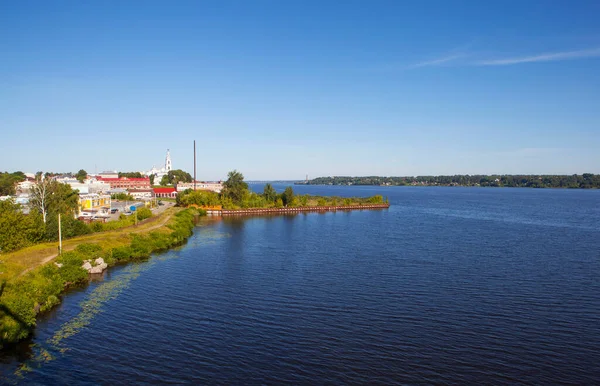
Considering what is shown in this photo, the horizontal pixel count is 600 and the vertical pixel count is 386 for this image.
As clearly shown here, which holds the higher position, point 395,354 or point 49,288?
point 49,288

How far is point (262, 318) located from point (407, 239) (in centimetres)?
3580

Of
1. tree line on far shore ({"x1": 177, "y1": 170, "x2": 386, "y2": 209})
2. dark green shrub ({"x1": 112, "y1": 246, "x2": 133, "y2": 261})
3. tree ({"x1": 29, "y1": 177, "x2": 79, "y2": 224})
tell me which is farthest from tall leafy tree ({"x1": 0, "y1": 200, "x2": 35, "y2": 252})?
tree line on far shore ({"x1": 177, "y1": 170, "x2": 386, "y2": 209})

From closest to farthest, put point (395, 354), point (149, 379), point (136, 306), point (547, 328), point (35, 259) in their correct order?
point (149, 379), point (395, 354), point (547, 328), point (136, 306), point (35, 259)

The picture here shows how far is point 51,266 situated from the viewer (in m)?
31.5

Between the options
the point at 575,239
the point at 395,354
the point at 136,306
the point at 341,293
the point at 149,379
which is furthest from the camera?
the point at 575,239

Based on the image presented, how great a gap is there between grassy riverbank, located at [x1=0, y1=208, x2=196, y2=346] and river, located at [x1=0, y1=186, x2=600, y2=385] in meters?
1.08

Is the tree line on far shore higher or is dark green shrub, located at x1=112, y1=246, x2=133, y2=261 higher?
the tree line on far shore

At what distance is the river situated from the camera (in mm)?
19297

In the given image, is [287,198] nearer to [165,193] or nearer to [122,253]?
[165,193]

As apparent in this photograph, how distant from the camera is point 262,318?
85.7 ft

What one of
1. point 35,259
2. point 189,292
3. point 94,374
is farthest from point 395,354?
point 35,259

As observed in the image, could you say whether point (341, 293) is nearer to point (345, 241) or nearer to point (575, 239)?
point (345, 241)

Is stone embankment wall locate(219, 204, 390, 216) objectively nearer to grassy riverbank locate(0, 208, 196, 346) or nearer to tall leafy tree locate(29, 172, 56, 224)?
grassy riverbank locate(0, 208, 196, 346)

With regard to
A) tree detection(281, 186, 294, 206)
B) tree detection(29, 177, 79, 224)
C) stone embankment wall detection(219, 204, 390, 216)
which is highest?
tree detection(29, 177, 79, 224)
